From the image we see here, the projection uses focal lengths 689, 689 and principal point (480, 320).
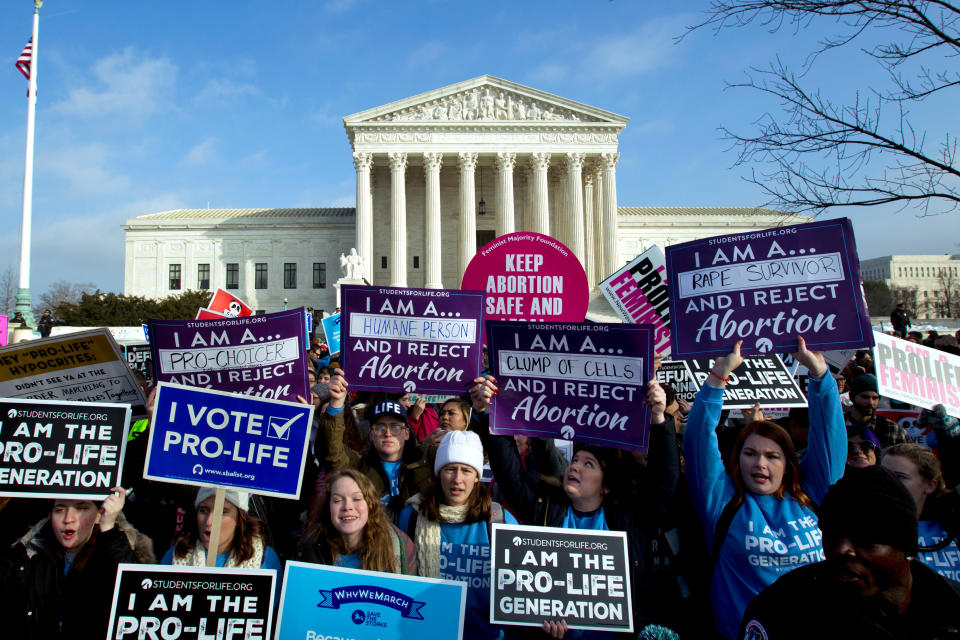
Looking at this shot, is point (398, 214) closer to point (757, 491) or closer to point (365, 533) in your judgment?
point (365, 533)

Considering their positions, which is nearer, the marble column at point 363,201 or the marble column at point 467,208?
the marble column at point 467,208

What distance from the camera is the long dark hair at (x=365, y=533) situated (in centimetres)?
361

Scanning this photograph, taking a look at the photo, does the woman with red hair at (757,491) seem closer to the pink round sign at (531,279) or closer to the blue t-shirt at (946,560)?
the blue t-shirt at (946,560)

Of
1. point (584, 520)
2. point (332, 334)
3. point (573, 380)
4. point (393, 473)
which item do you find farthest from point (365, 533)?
point (332, 334)

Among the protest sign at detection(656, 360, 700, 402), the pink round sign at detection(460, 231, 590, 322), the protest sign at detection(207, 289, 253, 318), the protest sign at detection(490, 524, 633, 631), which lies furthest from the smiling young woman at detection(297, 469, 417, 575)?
the protest sign at detection(207, 289, 253, 318)

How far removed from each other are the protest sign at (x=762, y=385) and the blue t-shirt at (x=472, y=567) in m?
3.55

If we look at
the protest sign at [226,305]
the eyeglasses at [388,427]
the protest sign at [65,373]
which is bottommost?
the eyeglasses at [388,427]

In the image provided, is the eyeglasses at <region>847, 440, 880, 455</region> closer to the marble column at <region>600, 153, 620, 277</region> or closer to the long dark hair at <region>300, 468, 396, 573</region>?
the long dark hair at <region>300, 468, 396, 573</region>

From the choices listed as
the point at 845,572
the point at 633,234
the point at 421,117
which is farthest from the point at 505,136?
the point at 845,572

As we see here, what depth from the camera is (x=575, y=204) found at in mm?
46156

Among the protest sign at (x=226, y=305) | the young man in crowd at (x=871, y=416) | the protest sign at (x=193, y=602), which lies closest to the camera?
the protest sign at (x=193, y=602)

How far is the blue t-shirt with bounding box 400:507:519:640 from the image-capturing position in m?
3.77

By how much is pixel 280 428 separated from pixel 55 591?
1346 mm

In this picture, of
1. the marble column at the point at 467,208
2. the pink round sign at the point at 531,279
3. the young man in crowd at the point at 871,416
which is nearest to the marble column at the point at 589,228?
the marble column at the point at 467,208
